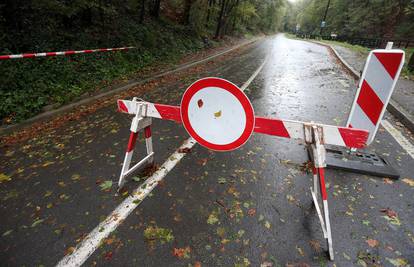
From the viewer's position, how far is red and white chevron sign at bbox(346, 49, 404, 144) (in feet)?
9.68

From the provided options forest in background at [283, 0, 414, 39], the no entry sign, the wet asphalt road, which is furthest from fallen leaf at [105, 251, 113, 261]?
forest in background at [283, 0, 414, 39]

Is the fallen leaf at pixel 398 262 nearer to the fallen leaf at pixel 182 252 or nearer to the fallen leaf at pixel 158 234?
the fallen leaf at pixel 182 252

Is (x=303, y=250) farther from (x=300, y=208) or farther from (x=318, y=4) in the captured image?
(x=318, y=4)

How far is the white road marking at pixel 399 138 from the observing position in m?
4.17

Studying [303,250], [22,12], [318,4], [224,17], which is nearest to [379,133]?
[303,250]

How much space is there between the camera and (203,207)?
9.32 feet

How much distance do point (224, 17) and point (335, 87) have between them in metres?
20.5

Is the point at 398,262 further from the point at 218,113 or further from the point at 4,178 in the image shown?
the point at 4,178

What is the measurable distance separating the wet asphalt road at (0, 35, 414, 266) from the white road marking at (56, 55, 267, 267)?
0.08 m

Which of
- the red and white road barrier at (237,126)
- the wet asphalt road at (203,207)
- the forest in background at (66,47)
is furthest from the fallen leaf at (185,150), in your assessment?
the forest in background at (66,47)

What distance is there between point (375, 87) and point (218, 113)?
2361 millimetres

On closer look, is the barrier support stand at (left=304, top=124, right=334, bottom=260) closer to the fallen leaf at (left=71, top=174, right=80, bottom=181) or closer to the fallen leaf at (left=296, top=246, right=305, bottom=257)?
the fallen leaf at (left=296, top=246, right=305, bottom=257)

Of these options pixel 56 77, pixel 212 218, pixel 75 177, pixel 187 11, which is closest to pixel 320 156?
pixel 212 218

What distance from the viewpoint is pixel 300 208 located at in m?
2.84
